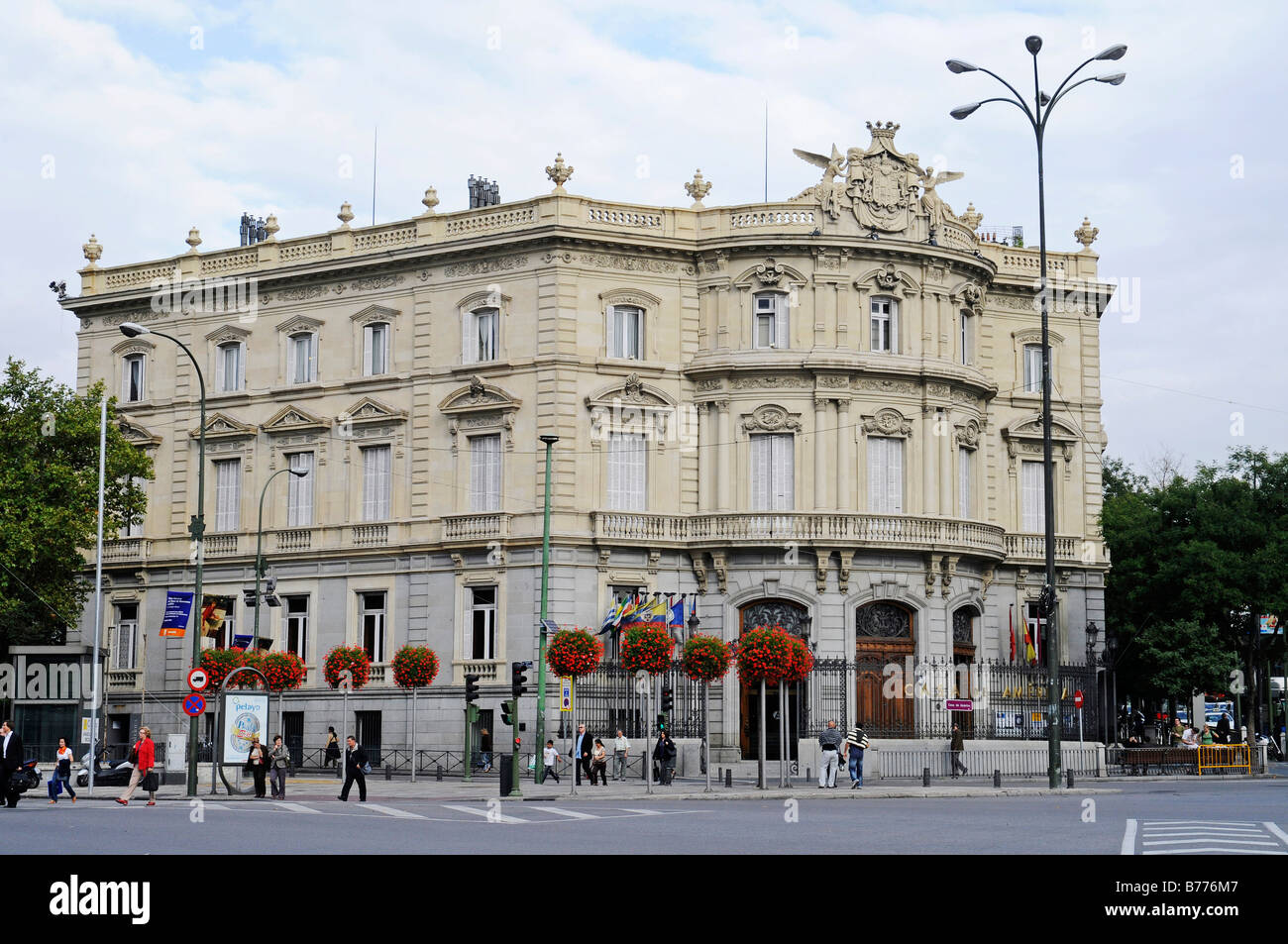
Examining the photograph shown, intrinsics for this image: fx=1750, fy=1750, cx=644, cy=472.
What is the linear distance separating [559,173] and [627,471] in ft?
30.1

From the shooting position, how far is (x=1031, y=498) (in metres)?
60.0

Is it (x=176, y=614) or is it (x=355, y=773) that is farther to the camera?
(x=176, y=614)

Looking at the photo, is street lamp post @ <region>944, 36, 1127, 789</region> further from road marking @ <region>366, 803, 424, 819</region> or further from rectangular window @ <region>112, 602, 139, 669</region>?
rectangular window @ <region>112, 602, 139, 669</region>

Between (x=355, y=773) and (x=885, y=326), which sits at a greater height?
(x=885, y=326)

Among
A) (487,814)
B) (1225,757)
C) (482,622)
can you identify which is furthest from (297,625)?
(1225,757)

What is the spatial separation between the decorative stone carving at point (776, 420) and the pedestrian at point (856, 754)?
465 inches

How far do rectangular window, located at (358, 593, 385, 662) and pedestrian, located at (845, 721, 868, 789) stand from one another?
1727cm

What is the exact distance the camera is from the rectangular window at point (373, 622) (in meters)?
54.5

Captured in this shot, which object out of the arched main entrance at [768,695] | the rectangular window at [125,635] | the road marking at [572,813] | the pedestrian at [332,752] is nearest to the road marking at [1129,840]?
the road marking at [572,813]

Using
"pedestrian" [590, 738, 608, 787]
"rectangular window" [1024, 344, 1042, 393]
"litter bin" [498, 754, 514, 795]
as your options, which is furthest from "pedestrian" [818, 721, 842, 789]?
"rectangular window" [1024, 344, 1042, 393]

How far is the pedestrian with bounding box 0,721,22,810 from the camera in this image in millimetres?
33031

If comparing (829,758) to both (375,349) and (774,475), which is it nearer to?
(774,475)

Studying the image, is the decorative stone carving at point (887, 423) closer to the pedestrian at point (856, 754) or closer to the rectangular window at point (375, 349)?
the pedestrian at point (856, 754)
